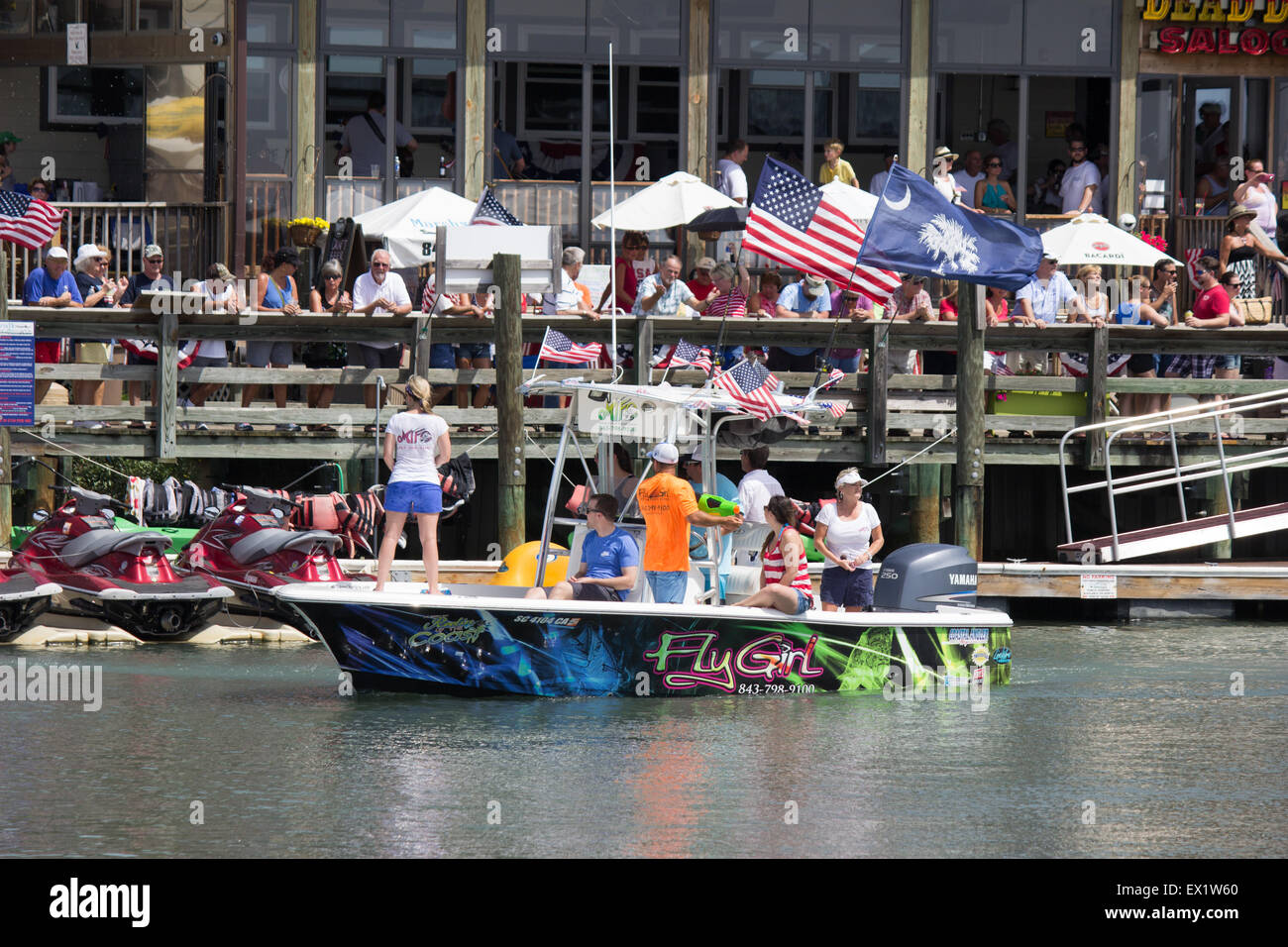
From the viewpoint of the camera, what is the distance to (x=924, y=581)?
13492 millimetres

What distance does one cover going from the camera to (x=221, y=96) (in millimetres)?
20453

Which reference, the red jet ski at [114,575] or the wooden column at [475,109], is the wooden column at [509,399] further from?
the wooden column at [475,109]

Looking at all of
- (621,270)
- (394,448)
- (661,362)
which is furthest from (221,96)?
(394,448)

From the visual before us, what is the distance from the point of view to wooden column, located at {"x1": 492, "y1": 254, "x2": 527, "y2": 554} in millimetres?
16297

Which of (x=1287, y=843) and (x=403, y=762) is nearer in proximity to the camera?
(x=1287, y=843)

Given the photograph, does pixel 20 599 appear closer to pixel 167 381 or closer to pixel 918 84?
pixel 167 381

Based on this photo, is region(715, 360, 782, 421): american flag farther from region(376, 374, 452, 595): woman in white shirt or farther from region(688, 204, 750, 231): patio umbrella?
region(688, 204, 750, 231): patio umbrella

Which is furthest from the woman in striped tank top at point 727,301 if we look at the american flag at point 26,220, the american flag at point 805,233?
the american flag at point 26,220

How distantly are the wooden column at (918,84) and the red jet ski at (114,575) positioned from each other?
1049cm

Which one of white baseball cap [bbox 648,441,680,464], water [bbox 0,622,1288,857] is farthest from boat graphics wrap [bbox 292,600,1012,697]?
white baseball cap [bbox 648,441,680,464]

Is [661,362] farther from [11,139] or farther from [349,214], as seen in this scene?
[11,139]

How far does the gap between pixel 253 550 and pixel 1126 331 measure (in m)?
8.19

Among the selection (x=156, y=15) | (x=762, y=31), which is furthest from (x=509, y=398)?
(x=762, y=31)

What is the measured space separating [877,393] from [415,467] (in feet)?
19.0
